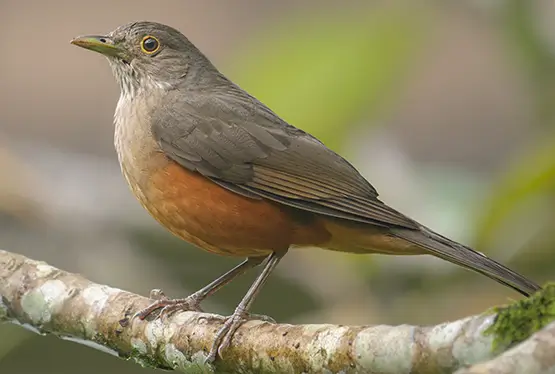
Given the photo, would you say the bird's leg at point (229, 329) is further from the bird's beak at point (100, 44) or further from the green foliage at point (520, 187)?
the bird's beak at point (100, 44)

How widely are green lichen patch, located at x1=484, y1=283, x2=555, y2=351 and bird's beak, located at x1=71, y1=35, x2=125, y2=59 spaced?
3.05m

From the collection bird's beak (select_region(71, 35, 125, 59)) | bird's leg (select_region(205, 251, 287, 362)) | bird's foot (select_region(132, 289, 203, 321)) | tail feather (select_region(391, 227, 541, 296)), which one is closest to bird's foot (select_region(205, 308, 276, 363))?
bird's leg (select_region(205, 251, 287, 362))

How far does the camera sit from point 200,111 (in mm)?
5094

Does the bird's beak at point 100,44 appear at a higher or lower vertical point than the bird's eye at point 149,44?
lower

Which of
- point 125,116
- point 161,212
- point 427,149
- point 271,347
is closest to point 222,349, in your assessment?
point 271,347

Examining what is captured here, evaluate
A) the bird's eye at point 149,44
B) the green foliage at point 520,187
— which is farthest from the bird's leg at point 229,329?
the bird's eye at point 149,44

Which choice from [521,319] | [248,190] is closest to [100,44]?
[248,190]

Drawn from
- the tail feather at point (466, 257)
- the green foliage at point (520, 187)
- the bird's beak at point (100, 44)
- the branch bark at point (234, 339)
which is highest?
the green foliage at point (520, 187)

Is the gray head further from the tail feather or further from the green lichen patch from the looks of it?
the green lichen patch

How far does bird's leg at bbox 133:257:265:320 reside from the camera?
4.50 metres

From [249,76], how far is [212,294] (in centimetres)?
108

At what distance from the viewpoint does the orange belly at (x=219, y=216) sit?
183 inches

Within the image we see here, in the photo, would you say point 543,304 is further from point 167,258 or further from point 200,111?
point 167,258

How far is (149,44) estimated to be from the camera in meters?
5.50
